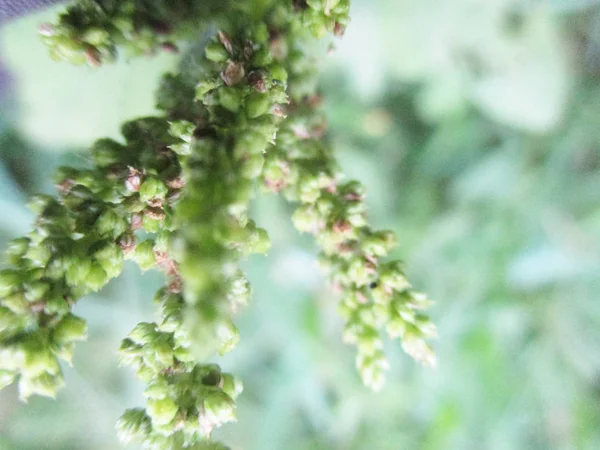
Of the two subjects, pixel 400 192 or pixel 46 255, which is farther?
pixel 400 192

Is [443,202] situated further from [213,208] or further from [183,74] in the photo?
[213,208]

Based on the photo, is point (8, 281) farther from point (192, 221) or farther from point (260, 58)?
point (260, 58)

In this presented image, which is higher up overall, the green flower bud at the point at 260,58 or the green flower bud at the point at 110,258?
the green flower bud at the point at 260,58

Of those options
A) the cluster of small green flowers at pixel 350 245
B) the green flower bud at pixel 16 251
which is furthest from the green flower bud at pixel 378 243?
the green flower bud at pixel 16 251

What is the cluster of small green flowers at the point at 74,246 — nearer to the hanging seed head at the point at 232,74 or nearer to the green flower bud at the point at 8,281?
the green flower bud at the point at 8,281

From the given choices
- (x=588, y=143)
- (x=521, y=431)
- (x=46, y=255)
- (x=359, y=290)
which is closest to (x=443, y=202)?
(x=588, y=143)

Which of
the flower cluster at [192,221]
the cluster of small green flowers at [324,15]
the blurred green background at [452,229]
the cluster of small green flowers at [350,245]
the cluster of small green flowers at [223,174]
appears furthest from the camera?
the blurred green background at [452,229]

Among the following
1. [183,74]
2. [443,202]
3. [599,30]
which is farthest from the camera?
[443,202]
